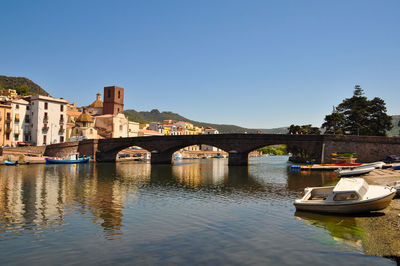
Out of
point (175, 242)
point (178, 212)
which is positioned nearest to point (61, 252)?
point (175, 242)

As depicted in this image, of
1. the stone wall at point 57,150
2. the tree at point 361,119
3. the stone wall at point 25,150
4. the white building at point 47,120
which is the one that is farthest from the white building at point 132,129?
the tree at point 361,119

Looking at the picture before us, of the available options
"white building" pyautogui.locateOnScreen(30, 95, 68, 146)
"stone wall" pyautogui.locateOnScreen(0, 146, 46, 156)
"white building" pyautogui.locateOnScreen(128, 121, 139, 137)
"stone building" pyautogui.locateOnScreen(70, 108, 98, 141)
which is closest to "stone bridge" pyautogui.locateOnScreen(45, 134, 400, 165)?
"stone wall" pyautogui.locateOnScreen(0, 146, 46, 156)

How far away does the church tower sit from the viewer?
11369 cm

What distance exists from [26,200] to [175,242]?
1638 centimetres

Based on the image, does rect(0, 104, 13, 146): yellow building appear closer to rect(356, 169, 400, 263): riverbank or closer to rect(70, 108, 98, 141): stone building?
rect(70, 108, 98, 141): stone building

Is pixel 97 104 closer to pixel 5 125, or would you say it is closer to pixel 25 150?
pixel 5 125

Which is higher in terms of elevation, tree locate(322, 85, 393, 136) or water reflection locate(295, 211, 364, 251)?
tree locate(322, 85, 393, 136)

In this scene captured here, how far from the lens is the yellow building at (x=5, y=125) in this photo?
248ft

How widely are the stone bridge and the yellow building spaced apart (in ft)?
30.6

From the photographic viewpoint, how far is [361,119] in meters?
80.8

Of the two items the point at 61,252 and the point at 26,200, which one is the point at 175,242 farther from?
the point at 26,200

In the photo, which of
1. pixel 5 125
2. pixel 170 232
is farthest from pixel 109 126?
pixel 170 232

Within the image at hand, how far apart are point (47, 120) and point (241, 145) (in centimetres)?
5059

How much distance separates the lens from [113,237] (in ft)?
51.7
